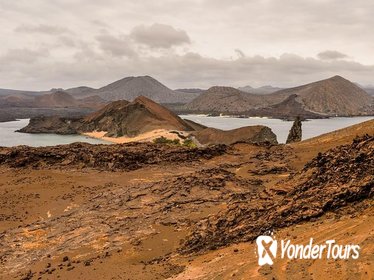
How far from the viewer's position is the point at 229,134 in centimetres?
6053

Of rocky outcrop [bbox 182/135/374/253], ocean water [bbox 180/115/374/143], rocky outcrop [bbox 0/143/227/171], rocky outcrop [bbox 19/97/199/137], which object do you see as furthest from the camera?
ocean water [bbox 180/115/374/143]

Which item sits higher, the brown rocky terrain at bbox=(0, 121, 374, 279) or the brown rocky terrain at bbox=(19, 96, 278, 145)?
the brown rocky terrain at bbox=(19, 96, 278, 145)

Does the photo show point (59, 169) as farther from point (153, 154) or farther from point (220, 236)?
point (220, 236)

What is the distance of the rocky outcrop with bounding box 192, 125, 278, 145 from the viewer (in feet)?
186

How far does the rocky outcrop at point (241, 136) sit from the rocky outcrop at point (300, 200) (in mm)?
38313

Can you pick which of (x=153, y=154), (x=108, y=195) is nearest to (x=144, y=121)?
(x=153, y=154)

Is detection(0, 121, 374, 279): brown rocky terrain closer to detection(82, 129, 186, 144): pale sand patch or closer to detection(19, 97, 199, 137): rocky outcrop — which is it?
detection(82, 129, 186, 144): pale sand patch

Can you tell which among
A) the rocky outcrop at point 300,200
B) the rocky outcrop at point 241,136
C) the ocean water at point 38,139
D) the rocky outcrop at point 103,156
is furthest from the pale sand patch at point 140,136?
the rocky outcrop at point 300,200

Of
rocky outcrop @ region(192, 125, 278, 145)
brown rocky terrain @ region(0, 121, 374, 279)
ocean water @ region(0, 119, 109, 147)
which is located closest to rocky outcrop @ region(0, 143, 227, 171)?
brown rocky terrain @ region(0, 121, 374, 279)

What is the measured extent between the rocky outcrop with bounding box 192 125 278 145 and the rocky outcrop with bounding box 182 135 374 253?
3831 centimetres

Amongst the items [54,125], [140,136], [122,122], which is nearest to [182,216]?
[140,136]

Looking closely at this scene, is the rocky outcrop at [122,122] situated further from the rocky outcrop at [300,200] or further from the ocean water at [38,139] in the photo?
the rocky outcrop at [300,200]

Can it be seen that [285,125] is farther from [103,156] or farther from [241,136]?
[103,156]

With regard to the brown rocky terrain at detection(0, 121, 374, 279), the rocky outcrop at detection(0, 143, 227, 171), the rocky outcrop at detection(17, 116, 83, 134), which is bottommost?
the brown rocky terrain at detection(0, 121, 374, 279)
